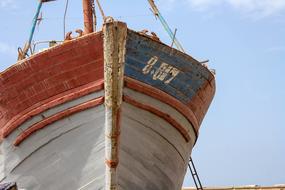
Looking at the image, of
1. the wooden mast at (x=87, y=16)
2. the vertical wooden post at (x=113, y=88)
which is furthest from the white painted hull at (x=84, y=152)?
the wooden mast at (x=87, y=16)

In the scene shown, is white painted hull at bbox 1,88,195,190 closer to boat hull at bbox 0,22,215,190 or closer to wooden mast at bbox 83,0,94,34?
boat hull at bbox 0,22,215,190

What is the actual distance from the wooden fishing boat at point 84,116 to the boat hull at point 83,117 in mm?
16

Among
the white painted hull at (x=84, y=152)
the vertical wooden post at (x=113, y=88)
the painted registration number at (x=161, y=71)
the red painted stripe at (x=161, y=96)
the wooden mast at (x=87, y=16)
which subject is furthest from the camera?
the wooden mast at (x=87, y=16)

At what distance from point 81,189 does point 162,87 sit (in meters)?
2.21

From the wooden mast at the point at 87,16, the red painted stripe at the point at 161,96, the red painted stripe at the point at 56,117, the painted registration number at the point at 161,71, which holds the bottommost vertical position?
the red painted stripe at the point at 56,117

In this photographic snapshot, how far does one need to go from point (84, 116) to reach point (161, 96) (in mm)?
1383

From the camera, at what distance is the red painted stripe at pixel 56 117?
830 cm

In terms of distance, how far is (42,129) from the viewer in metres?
8.52

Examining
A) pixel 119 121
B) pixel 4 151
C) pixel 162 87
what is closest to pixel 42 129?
pixel 4 151

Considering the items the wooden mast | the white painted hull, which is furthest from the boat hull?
the wooden mast

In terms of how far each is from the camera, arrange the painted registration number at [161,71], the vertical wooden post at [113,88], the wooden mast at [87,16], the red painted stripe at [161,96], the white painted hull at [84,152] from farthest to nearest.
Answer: the wooden mast at [87,16] → the painted registration number at [161,71] → the red painted stripe at [161,96] → the white painted hull at [84,152] → the vertical wooden post at [113,88]

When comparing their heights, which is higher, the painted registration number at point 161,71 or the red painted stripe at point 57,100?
the painted registration number at point 161,71

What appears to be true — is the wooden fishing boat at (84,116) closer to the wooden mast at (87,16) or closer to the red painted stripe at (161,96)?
the red painted stripe at (161,96)

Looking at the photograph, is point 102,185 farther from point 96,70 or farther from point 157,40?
point 157,40
